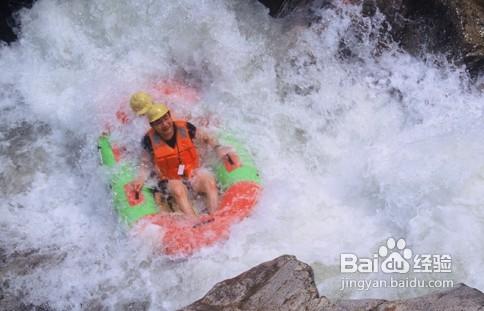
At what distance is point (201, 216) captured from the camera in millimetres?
5039

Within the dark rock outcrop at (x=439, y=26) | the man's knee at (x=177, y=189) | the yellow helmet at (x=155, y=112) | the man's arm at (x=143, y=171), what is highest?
the dark rock outcrop at (x=439, y=26)

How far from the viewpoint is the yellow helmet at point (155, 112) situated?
17.3ft

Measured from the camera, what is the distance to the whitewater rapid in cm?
477

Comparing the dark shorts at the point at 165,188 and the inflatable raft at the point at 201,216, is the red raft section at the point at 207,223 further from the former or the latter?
the dark shorts at the point at 165,188

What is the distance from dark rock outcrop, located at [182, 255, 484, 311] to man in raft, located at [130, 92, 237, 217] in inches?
63.4

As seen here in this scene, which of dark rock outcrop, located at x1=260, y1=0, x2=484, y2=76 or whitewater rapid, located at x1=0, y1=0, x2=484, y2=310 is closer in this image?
whitewater rapid, located at x1=0, y1=0, x2=484, y2=310

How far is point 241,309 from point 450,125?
12.2 ft

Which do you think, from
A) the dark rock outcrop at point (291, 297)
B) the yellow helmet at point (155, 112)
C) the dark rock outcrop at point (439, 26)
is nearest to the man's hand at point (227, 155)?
the yellow helmet at point (155, 112)

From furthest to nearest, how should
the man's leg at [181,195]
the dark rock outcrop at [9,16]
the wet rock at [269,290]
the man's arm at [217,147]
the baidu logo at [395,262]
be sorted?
the dark rock outcrop at [9,16] < the man's arm at [217,147] < the man's leg at [181,195] < the baidu logo at [395,262] < the wet rock at [269,290]

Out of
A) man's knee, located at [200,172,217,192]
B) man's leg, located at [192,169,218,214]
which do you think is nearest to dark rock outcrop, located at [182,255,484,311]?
man's leg, located at [192,169,218,214]

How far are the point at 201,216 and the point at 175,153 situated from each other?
77 centimetres

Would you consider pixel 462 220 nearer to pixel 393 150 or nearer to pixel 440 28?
pixel 393 150

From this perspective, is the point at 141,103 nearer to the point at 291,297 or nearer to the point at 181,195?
the point at 181,195

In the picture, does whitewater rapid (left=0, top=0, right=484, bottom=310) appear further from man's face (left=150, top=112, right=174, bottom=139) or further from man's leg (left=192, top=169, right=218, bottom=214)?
man's face (left=150, top=112, right=174, bottom=139)
